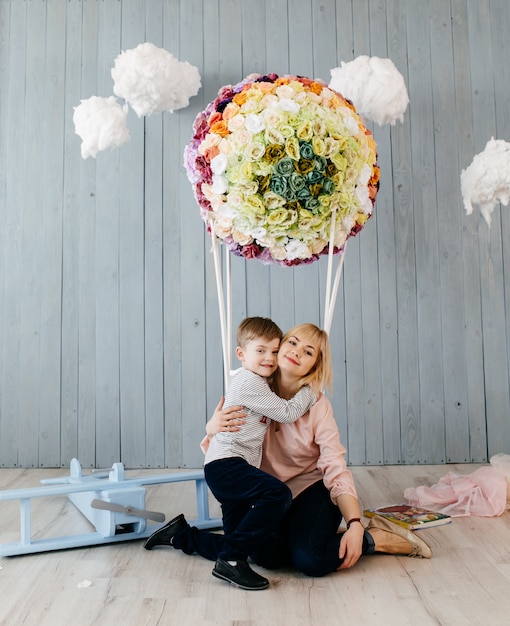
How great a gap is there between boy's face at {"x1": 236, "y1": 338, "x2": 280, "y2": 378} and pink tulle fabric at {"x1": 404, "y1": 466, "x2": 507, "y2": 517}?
886 mm

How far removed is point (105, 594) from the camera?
5.27ft

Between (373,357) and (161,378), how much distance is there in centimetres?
97

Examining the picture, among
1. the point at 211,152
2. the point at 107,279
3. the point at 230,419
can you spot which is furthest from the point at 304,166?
the point at 107,279

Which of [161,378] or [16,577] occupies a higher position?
[161,378]

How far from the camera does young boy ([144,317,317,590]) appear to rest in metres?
1.70

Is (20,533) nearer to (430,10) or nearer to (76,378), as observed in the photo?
(76,378)

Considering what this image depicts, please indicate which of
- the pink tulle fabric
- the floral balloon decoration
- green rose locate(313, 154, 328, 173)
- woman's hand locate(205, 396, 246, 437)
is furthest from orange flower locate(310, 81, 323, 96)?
the pink tulle fabric

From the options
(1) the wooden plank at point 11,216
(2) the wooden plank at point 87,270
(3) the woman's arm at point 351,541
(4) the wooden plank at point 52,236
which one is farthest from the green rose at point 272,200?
(1) the wooden plank at point 11,216

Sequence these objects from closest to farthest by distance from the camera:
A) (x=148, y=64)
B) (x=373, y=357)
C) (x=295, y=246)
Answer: (x=295, y=246) < (x=148, y=64) < (x=373, y=357)

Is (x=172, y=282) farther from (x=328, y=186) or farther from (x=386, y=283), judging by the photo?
(x=328, y=186)

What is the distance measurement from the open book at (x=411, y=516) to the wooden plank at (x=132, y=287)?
3.91ft

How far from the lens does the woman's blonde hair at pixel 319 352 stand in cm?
192

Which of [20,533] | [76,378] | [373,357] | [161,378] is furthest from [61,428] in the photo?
[373,357]

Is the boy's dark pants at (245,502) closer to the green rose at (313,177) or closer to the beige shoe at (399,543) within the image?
the beige shoe at (399,543)
